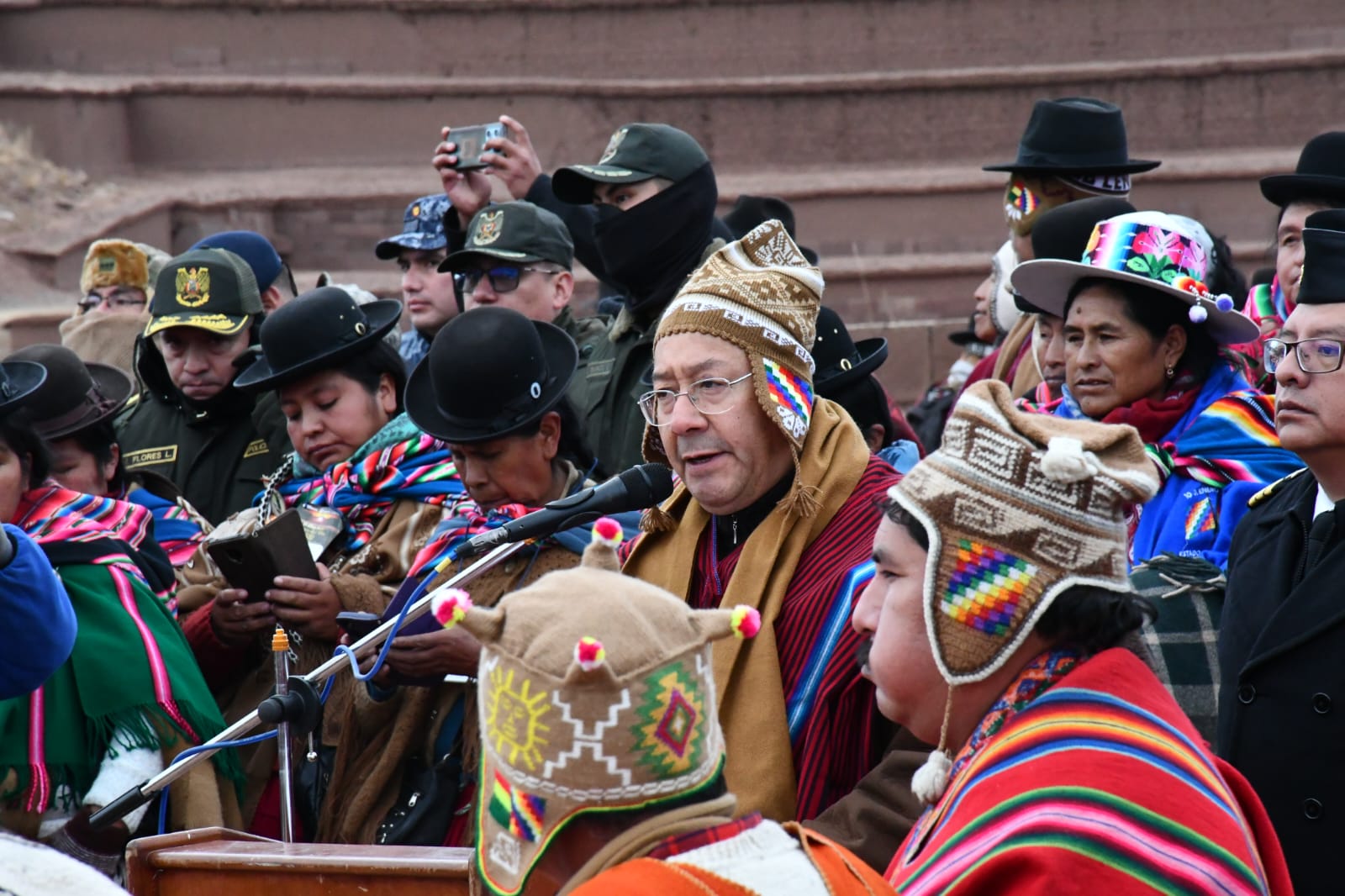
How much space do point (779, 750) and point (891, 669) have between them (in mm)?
708

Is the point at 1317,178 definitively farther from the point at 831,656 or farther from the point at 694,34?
the point at 694,34

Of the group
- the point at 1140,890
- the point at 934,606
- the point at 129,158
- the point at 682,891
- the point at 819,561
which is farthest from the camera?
the point at 129,158

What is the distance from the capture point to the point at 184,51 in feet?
38.1

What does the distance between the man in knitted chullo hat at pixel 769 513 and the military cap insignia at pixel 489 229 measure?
2028 millimetres

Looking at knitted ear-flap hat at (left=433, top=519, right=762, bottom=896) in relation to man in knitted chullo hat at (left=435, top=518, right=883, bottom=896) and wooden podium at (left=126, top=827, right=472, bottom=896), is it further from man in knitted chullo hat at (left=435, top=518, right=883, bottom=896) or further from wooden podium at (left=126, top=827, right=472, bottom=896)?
wooden podium at (left=126, top=827, right=472, bottom=896)

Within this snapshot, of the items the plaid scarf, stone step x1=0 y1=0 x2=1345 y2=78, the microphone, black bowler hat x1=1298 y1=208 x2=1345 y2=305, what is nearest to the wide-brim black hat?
the plaid scarf

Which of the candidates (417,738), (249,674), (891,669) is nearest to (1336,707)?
(891,669)

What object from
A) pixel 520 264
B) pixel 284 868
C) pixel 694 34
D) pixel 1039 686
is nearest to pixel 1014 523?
pixel 1039 686

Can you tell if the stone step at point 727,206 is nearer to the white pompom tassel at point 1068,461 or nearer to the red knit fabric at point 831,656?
the red knit fabric at point 831,656

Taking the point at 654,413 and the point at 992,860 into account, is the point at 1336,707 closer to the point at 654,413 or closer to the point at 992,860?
the point at 992,860

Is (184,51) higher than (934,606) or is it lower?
lower

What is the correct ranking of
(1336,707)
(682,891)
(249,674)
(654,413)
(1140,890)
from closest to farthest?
(682,891), (1140,890), (1336,707), (654,413), (249,674)

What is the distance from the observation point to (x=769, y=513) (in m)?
3.64

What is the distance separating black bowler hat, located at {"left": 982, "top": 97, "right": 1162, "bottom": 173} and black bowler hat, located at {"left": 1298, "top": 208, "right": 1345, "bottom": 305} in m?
2.47
